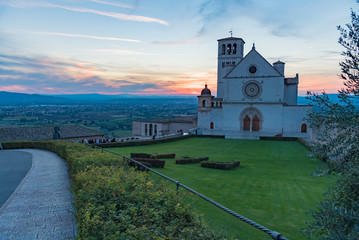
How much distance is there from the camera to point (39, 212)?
8.64 m

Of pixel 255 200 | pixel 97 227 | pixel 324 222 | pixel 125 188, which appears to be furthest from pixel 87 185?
pixel 255 200

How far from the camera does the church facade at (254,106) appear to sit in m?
43.8

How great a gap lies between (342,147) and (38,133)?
49482mm

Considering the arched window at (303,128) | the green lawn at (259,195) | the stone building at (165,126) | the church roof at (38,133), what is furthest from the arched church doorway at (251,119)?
the green lawn at (259,195)

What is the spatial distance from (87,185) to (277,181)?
10.1 metres

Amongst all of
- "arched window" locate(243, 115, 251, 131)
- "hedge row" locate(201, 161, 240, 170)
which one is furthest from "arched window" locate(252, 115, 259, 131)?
"hedge row" locate(201, 161, 240, 170)

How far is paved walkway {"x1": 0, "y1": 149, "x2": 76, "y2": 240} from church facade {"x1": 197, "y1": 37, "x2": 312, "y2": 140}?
35.3m

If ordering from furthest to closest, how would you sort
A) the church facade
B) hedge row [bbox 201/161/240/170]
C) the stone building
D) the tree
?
the stone building
the church facade
hedge row [bbox 201/161/240/170]
the tree

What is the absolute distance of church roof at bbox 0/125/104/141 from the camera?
42.6 m

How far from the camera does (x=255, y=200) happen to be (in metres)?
9.77

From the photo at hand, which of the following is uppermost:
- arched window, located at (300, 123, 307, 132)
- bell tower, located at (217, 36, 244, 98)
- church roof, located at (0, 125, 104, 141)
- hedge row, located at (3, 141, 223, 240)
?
bell tower, located at (217, 36, 244, 98)

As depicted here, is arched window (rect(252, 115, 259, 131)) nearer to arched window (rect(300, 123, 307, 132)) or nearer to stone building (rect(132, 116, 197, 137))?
arched window (rect(300, 123, 307, 132))

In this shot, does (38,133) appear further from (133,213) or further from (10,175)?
(133,213)

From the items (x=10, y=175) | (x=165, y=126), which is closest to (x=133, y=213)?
(x=10, y=175)
